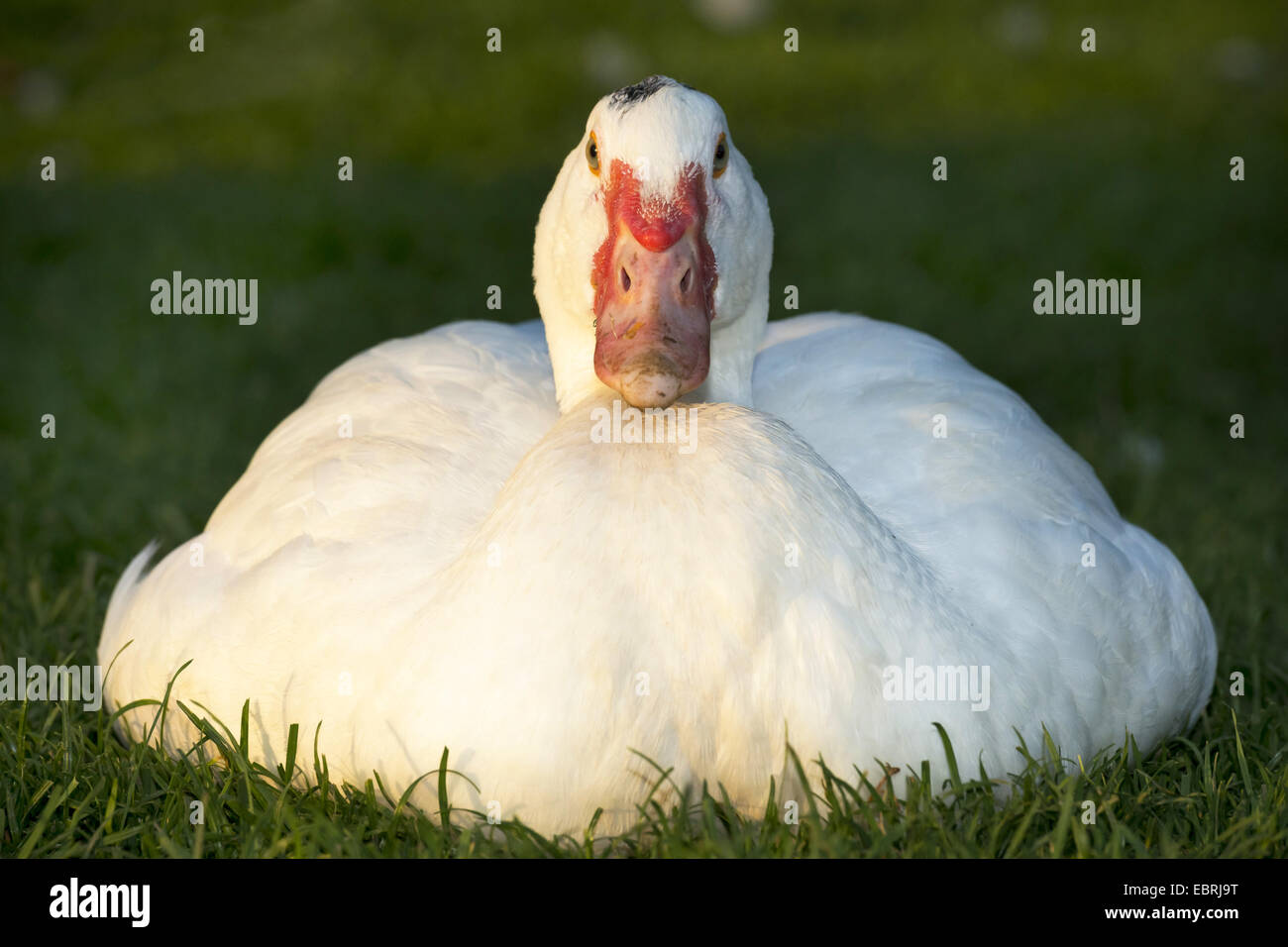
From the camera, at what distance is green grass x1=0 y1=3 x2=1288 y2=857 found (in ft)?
10.2

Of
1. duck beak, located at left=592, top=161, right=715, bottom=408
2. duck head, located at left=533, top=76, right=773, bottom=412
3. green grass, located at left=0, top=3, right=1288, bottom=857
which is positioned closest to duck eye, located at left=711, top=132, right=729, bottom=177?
duck head, located at left=533, top=76, right=773, bottom=412

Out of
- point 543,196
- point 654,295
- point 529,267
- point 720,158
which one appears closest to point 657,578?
point 654,295

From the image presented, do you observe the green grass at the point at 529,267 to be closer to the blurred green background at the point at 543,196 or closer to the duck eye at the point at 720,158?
the blurred green background at the point at 543,196

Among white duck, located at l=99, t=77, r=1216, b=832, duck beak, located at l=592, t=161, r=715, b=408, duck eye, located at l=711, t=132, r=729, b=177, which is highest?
duck eye, located at l=711, t=132, r=729, b=177

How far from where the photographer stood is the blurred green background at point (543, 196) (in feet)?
19.3

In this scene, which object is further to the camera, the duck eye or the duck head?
the duck eye

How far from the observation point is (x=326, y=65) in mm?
12000

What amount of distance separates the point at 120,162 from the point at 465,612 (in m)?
9.00

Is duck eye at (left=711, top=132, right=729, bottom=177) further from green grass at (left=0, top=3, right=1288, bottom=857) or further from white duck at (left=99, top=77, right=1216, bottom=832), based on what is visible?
green grass at (left=0, top=3, right=1288, bottom=857)

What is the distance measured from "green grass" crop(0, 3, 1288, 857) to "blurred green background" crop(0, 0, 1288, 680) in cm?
3

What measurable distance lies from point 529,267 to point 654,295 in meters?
5.45

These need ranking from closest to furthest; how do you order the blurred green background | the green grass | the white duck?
the white duck, the green grass, the blurred green background

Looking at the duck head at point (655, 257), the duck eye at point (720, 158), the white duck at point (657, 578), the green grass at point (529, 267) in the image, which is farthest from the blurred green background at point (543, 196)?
the duck eye at point (720, 158)
